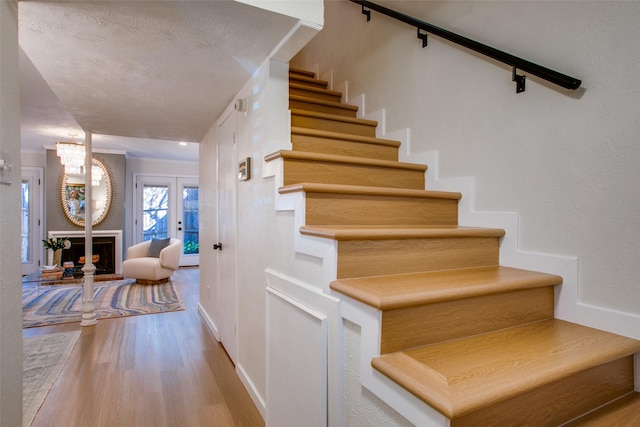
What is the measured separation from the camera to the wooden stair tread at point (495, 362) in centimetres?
81

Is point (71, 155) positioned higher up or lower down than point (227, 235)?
higher up

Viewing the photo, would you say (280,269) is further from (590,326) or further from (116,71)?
(116,71)

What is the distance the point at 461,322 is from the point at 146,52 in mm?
2027

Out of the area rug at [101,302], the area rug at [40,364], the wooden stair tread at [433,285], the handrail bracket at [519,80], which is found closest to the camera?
the wooden stair tread at [433,285]

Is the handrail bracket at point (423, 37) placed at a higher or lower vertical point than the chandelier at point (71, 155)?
higher

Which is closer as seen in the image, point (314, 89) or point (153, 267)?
point (314, 89)

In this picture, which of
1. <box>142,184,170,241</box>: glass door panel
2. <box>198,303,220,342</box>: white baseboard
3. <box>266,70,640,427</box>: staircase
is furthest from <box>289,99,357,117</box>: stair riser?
<box>142,184,170,241</box>: glass door panel

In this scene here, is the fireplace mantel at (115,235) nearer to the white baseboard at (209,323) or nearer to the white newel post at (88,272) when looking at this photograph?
the white newel post at (88,272)

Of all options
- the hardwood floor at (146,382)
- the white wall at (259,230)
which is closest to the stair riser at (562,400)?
the white wall at (259,230)

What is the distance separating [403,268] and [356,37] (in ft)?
8.23

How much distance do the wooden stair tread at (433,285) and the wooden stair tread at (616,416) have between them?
17.1 inches

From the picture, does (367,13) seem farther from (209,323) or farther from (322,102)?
(209,323)

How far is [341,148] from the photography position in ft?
7.08

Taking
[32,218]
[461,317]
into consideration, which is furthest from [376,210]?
[32,218]
